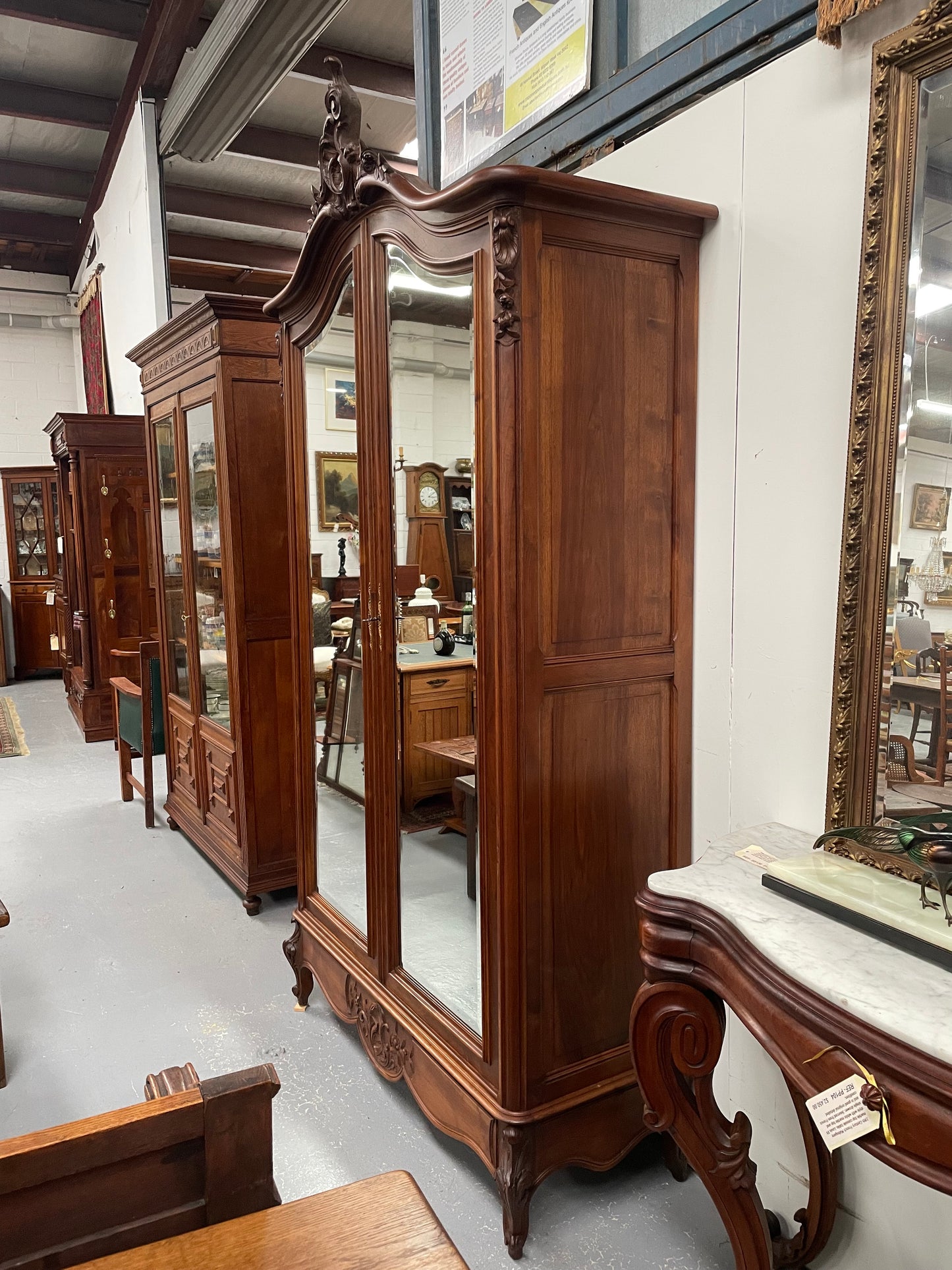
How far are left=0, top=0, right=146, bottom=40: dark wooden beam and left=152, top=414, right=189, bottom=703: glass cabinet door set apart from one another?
227 cm

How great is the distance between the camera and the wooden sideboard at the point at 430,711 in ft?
6.44

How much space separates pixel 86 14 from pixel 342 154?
3.75 meters

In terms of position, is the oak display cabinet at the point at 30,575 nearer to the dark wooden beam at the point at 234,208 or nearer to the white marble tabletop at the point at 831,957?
the dark wooden beam at the point at 234,208

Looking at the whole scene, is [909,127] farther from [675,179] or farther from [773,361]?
[675,179]

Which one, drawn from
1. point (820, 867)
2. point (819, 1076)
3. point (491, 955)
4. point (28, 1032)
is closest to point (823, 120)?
point (820, 867)

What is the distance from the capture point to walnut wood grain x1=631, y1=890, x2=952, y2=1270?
1.09 m

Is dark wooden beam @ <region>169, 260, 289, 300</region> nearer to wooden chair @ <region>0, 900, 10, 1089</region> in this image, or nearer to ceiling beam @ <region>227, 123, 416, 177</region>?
ceiling beam @ <region>227, 123, 416, 177</region>

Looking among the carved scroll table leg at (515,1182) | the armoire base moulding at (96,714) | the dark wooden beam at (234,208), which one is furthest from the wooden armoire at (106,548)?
the carved scroll table leg at (515,1182)

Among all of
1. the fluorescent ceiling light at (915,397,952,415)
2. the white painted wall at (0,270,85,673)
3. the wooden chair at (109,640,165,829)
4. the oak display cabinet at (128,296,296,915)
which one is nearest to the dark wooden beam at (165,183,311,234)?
the white painted wall at (0,270,85,673)

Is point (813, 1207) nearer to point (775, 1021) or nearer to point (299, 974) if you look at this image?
point (775, 1021)

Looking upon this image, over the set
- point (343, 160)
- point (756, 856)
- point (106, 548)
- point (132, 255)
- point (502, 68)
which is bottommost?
point (756, 856)

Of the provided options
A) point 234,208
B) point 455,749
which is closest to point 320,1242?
point 455,749

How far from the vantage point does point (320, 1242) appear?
797 millimetres

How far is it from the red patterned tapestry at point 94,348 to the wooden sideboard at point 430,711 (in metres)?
6.09
